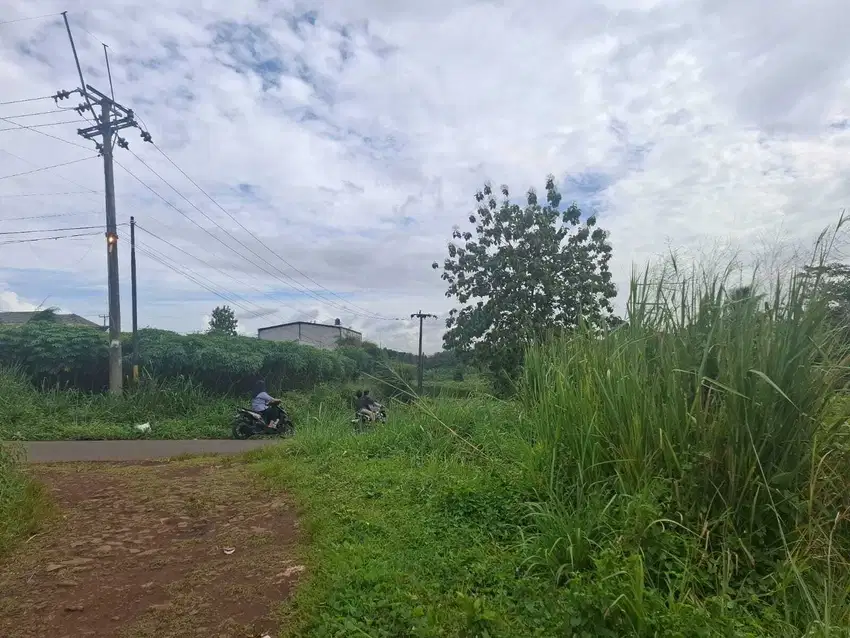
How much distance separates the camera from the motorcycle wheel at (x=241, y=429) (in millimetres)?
12594

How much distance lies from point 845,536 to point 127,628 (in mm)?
3490

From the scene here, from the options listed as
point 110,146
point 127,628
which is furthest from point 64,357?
point 127,628

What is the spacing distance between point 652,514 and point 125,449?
9.95 m

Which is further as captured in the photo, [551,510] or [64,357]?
[64,357]

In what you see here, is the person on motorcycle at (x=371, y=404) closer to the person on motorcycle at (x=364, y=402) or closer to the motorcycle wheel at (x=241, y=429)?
the person on motorcycle at (x=364, y=402)

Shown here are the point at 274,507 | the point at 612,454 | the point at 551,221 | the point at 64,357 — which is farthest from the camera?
the point at 64,357

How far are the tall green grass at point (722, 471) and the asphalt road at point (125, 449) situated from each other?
730 cm

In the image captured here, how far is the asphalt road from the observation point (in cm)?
925

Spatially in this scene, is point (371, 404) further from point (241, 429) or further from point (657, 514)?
point (657, 514)

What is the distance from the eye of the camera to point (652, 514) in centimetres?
277

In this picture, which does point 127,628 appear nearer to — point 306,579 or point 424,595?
point 306,579

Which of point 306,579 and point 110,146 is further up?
point 110,146

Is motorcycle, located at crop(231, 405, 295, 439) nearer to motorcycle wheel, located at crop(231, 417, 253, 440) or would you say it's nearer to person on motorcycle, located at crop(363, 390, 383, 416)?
motorcycle wheel, located at crop(231, 417, 253, 440)

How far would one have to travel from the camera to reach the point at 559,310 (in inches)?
397
